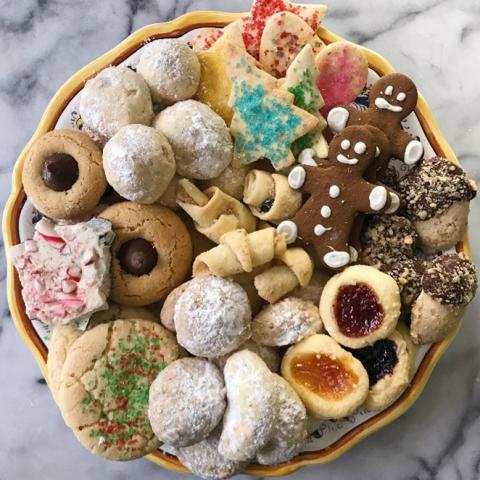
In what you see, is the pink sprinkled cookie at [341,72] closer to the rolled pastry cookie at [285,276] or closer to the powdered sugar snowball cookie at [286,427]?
the rolled pastry cookie at [285,276]

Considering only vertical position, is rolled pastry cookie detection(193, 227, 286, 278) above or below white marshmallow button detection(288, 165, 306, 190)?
below

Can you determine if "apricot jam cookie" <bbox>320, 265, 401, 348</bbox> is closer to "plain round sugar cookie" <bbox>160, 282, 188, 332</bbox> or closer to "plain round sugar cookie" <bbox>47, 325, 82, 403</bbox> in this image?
"plain round sugar cookie" <bbox>160, 282, 188, 332</bbox>

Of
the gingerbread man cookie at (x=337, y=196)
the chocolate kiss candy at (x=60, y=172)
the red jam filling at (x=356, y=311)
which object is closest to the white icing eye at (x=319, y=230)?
the gingerbread man cookie at (x=337, y=196)

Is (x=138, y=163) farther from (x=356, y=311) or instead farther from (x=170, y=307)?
(x=356, y=311)

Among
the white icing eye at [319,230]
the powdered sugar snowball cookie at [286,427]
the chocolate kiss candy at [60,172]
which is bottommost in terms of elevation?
the powdered sugar snowball cookie at [286,427]

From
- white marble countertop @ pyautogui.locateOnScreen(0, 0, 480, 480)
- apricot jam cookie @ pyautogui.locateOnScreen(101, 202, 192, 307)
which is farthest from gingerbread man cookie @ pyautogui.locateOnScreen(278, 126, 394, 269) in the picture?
white marble countertop @ pyautogui.locateOnScreen(0, 0, 480, 480)

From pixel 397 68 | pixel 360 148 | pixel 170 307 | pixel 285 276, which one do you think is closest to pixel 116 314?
pixel 170 307

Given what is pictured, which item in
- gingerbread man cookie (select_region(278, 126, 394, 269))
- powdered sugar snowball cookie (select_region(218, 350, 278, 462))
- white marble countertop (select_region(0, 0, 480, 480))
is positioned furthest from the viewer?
white marble countertop (select_region(0, 0, 480, 480))

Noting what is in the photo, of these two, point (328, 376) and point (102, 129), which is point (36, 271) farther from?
point (328, 376)
